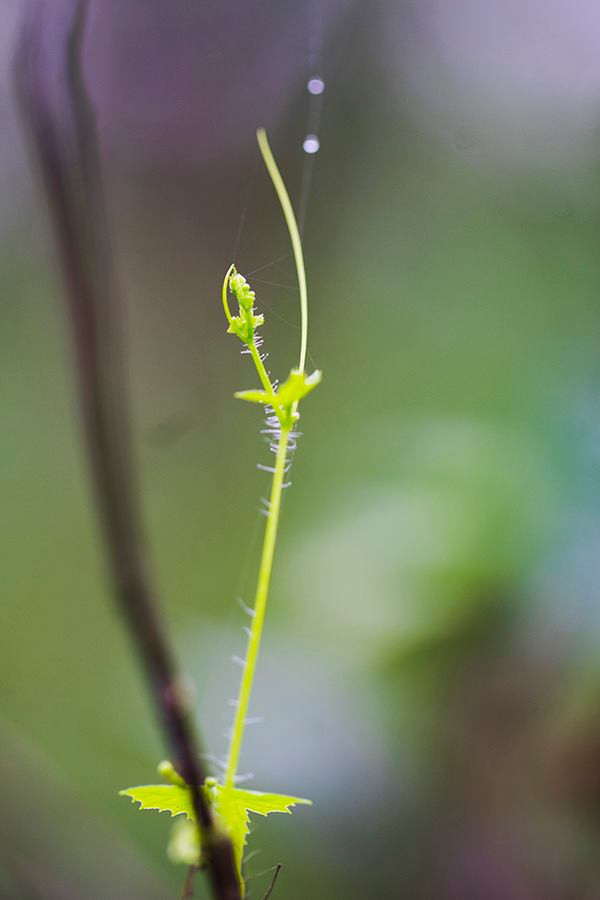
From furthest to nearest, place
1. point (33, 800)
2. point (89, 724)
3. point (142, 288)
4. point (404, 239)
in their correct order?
point (142, 288) < point (404, 239) < point (89, 724) < point (33, 800)

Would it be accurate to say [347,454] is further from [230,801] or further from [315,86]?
[230,801]

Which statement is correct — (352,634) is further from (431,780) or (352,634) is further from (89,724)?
(89,724)

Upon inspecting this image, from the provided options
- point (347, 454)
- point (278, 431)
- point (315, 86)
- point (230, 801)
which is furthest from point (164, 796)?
point (315, 86)

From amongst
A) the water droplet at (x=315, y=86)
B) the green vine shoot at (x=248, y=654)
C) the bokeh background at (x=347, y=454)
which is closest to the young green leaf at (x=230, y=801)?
the green vine shoot at (x=248, y=654)

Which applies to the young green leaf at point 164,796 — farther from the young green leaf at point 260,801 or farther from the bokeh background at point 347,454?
the bokeh background at point 347,454

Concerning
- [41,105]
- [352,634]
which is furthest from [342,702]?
[41,105]

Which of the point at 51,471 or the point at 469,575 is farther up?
the point at 469,575
